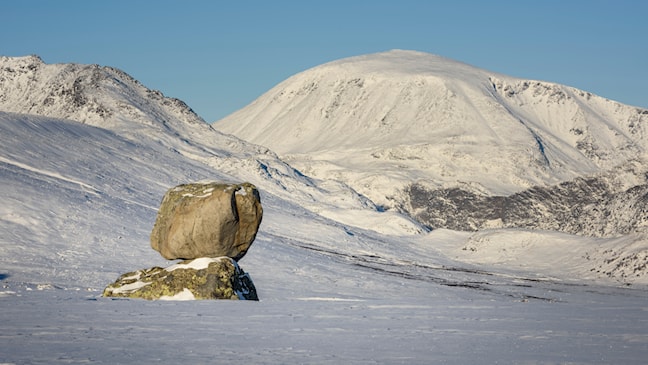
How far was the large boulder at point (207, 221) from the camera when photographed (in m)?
43.3

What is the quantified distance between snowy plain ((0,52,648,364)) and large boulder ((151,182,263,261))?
15.1ft

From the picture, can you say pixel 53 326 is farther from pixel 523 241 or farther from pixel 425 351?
pixel 523 241

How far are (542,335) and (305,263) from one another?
47.3m

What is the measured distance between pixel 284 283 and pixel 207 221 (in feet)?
57.8

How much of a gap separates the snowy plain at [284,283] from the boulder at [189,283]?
4.84ft

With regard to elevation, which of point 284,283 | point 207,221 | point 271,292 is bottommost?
point 271,292

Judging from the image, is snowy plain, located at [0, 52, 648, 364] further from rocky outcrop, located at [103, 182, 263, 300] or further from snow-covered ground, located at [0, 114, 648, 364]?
rocky outcrop, located at [103, 182, 263, 300]

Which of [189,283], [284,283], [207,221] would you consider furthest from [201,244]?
[284,283]

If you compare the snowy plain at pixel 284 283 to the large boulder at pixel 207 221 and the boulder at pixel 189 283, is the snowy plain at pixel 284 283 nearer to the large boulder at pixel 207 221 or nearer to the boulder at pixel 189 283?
the boulder at pixel 189 283

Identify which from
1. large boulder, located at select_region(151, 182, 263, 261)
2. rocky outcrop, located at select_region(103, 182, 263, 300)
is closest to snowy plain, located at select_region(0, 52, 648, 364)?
rocky outcrop, located at select_region(103, 182, 263, 300)

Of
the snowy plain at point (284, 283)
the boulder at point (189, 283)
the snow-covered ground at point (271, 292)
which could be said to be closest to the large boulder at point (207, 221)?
the boulder at point (189, 283)

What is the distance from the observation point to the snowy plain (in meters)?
22.2

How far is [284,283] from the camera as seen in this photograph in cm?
5991

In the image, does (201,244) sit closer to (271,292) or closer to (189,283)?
(189,283)
